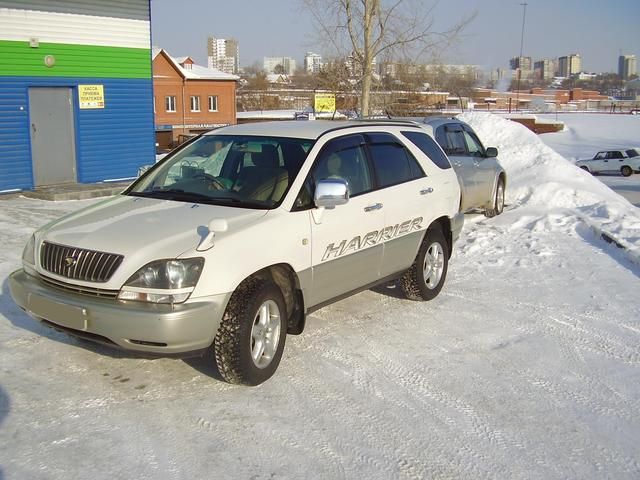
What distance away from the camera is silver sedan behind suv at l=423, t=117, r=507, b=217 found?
11.0m

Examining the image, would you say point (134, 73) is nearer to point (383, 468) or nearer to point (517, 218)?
point (517, 218)

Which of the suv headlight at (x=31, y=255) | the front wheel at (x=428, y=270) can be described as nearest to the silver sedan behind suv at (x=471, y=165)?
the front wheel at (x=428, y=270)

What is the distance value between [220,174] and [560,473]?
336cm

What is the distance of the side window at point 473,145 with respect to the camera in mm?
11683

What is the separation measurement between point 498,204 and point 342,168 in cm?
750

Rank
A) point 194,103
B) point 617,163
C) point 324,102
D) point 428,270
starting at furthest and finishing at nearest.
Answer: point 194,103
point 617,163
point 324,102
point 428,270

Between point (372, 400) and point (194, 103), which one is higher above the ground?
point (194, 103)

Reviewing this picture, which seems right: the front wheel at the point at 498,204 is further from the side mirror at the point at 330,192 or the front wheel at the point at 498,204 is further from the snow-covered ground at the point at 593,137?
the snow-covered ground at the point at 593,137

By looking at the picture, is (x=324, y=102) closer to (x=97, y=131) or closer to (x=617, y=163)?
(x=97, y=131)

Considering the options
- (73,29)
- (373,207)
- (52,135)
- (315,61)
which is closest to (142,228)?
(373,207)

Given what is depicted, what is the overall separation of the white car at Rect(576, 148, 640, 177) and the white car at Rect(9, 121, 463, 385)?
103 feet

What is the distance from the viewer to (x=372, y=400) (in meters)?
4.61

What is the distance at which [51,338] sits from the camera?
557cm

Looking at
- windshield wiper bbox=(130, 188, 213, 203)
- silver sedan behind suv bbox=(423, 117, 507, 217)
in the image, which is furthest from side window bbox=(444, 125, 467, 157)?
windshield wiper bbox=(130, 188, 213, 203)
